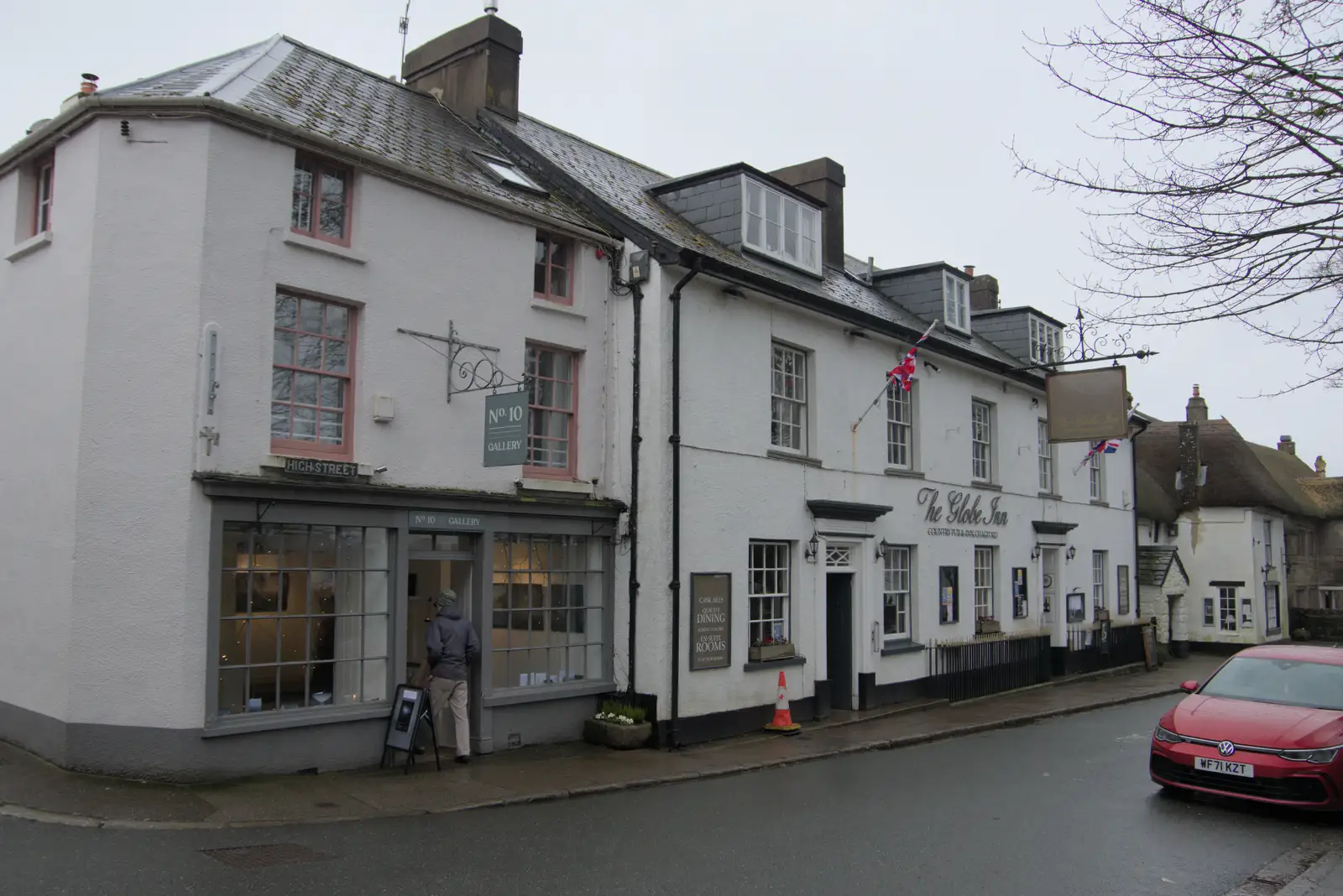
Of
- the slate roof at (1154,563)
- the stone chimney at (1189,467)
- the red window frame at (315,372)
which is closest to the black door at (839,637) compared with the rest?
the red window frame at (315,372)

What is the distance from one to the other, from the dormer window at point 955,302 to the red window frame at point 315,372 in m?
14.1

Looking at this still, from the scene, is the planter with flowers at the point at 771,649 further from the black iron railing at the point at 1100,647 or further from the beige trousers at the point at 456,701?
the black iron railing at the point at 1100,647

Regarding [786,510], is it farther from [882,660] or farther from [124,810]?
[124,810]

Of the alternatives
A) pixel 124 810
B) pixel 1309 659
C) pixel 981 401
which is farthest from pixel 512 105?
pixel 1309 659

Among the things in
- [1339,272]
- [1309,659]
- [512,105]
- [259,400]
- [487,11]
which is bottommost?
[1309,659]

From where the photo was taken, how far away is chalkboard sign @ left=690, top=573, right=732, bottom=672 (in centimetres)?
1421

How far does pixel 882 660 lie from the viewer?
18.0 meters

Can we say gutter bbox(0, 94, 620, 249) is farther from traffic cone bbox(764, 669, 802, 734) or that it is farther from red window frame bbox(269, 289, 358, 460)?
traffic cone bbox(764, 669, 802, 734)

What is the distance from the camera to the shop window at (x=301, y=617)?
10578 mm

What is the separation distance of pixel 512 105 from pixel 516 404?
27.0 ft

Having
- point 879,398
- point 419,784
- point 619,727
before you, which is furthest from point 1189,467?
point 419,784

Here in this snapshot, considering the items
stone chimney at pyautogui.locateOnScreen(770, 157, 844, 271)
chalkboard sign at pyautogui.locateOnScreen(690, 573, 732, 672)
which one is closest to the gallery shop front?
chalkboard sign at pyautogui.locateOnScreen(690, 573, 732, 672)

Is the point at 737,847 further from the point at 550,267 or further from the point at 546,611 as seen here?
the point at 550,267

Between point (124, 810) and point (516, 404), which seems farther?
point (516, 404)
